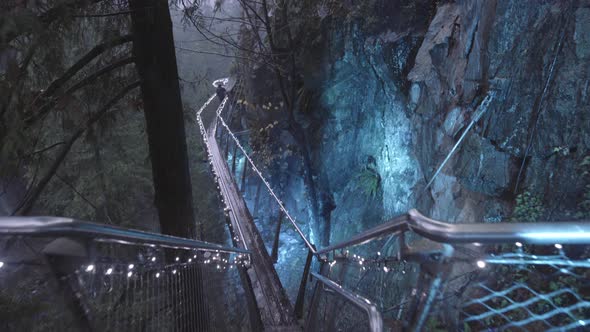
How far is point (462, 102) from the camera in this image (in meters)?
5.99

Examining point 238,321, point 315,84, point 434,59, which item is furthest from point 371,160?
point 238,321

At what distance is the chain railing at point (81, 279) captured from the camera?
1.37 m

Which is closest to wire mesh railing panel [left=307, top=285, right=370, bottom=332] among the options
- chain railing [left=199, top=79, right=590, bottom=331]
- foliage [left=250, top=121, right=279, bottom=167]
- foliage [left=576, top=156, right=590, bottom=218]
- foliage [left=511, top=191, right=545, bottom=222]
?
chain railing [left=199, top=79, right=590, bottom=331]

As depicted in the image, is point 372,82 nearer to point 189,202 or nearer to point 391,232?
point 189,202

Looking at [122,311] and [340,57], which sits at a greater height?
[340,57]

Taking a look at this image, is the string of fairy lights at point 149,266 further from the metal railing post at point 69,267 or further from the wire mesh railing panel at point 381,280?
the wire mesh railing panel at point 381,280

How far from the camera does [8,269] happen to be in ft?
4.76

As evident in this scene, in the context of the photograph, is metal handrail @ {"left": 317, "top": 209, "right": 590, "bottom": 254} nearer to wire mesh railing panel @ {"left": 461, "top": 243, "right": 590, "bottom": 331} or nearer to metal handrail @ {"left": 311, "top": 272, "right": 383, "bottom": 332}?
wire mesh railing panel @ {"left": 461, "top": 243, "right": 590, "bottom": 331}

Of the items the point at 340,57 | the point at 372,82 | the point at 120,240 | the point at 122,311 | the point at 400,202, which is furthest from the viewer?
the point at 340,57

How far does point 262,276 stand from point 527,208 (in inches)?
153

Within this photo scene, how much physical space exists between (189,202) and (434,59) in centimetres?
461

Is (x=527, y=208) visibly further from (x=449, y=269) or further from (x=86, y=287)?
(x=86, y=287)

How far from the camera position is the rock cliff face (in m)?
4.55

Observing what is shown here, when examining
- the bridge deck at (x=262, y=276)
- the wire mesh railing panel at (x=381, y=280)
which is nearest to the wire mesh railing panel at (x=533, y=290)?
the wire mesh railing panel at (x=381, y=280)
